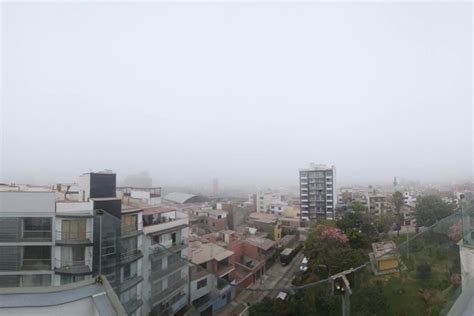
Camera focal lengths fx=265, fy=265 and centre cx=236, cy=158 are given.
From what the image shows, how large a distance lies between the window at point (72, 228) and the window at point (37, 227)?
197 millimetres

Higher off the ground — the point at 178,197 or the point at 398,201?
the point at 398,201

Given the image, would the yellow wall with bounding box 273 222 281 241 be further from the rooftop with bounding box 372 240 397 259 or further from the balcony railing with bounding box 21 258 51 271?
the balcony railing with bounding box 21 258 51 271

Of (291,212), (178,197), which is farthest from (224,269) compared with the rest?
(178,197)

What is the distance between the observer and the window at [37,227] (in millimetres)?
3487

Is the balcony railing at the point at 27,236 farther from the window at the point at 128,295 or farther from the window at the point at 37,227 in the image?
the window at the point at 128,295

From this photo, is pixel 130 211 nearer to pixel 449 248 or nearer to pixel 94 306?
pixel 94 306

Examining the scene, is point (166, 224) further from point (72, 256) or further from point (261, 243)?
point (261, 243)

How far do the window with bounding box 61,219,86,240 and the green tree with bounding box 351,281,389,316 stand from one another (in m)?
3.76

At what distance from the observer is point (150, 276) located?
1995mm

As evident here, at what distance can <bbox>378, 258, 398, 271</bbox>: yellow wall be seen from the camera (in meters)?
3.72

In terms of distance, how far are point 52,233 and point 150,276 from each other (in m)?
2.66

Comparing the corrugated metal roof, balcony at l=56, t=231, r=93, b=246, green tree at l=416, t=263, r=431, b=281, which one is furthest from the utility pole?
the corrugated metal roof

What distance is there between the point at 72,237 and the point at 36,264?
484mm

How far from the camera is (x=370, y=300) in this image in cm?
358
